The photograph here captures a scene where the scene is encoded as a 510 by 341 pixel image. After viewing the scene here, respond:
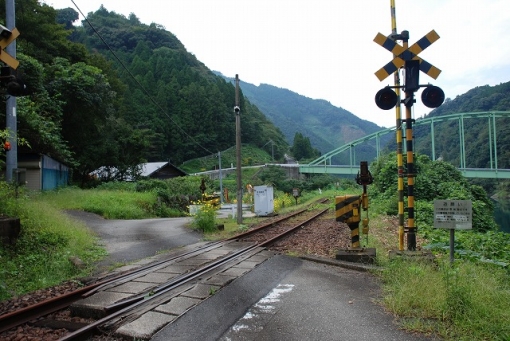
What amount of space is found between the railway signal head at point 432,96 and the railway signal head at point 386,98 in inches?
15.1

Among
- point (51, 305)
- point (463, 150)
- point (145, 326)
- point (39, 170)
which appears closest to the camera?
point (145, 326)

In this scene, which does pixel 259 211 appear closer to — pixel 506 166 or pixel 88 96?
pixel 88 96

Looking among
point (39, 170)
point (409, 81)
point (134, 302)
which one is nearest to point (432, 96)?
point (409, 81)

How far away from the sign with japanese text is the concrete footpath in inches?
44.3

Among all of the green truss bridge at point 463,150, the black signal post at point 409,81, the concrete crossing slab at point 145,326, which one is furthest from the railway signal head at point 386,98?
the green truss bridge at point 463,150

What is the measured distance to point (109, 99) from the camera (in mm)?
23453

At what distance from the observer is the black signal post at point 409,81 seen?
5.28 m

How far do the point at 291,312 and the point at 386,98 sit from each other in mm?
3355

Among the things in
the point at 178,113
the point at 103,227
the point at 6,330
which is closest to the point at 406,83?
the point at 6,330

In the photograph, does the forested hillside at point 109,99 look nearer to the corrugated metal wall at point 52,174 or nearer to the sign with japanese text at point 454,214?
the corrugated metal wall at point 52,174

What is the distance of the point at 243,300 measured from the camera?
13.5 ft

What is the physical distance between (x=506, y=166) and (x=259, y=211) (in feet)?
137

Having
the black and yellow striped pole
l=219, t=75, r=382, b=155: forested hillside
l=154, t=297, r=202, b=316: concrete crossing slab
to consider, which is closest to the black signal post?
the black and yellow striped pole

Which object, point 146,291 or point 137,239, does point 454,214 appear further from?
point 137,239
